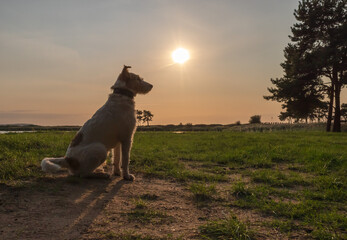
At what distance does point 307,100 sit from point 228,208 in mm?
25915

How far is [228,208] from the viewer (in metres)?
3.51

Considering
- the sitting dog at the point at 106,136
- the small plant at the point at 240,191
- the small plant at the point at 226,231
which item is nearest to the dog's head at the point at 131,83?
the sitting dog at the point at 106,136

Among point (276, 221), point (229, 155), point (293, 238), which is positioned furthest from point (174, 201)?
point (229, 155)

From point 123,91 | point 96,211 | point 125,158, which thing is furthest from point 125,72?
point 96,211

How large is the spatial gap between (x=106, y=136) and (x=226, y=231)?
273 cm

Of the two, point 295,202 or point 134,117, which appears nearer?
point 295,202

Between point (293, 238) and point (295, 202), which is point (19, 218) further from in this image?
point (295, 202)

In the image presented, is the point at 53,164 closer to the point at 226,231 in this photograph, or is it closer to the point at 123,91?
the point at 123,91

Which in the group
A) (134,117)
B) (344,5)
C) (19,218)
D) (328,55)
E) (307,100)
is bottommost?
(19,218)

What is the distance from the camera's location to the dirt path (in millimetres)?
2658

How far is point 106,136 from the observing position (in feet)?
14.7

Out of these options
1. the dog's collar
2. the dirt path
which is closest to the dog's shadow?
the dirt path

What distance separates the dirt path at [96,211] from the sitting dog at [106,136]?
348 mm

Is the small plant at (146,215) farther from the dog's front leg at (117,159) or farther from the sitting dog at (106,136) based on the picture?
the dog's front leg at (117,159)
